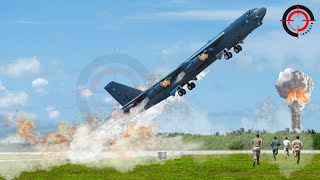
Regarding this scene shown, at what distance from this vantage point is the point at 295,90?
135375 millimetres

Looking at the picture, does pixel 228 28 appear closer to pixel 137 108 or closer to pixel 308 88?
pixel 137 108

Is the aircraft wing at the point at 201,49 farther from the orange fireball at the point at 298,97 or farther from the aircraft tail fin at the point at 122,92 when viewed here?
the orange fireball at the point at 298,97

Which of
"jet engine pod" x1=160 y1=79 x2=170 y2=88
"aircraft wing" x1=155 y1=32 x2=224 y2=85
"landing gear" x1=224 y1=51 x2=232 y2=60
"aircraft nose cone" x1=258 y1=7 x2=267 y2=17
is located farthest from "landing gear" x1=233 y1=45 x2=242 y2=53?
"jet engine pod" x1=160 y1=79 x2=170 y2=88

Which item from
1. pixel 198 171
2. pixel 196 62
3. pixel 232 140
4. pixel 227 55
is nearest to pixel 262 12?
pixel 227 55

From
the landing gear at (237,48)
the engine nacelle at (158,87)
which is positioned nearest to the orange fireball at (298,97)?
the engine nacelle at (158,87)

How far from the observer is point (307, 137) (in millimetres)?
93438

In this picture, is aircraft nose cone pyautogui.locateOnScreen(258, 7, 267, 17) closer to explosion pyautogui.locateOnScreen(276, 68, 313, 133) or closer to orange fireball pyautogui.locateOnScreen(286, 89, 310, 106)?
A: explosion pyautogui.locateOnScreen(276, 68, 313, 133)

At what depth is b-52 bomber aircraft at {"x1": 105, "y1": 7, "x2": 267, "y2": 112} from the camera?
51.0 meters

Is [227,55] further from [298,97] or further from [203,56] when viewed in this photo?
[298,97]

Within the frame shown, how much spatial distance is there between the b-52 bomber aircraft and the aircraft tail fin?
678 millimetres

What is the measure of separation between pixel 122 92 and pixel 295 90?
81922 millimetres

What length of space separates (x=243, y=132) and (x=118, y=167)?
52.0 meters

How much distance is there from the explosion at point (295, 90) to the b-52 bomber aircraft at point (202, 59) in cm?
8155

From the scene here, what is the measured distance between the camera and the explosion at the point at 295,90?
5290 inches
